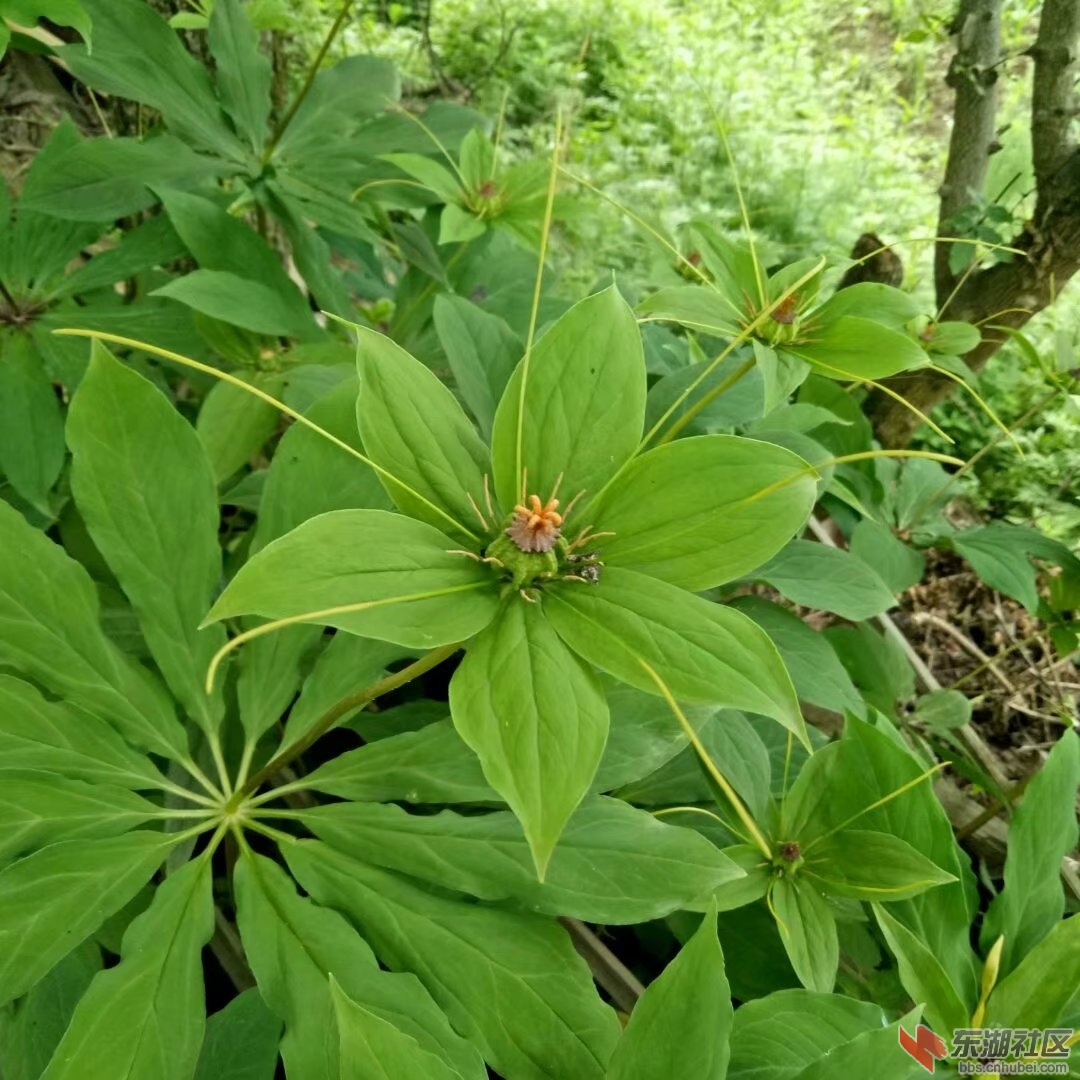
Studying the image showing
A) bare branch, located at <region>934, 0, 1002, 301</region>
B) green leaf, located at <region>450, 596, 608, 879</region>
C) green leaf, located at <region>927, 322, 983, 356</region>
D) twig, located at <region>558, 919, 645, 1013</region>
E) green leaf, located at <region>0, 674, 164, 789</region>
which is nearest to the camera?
green leaf, located at <region>450, 596, 608, 879</region>

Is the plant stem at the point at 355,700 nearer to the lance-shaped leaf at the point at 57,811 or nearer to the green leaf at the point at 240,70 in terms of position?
the lance-shaped leaf at the point at 57,811

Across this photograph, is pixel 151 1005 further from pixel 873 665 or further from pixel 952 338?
pixel 952 338

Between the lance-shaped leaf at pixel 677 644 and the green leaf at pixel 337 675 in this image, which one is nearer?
the lance-shaped leaf at pixel 677 644

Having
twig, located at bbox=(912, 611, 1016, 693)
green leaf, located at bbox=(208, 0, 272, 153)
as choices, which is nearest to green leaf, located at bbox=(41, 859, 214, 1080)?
green leaf, located at bbox=(208, 0, 272, 153)

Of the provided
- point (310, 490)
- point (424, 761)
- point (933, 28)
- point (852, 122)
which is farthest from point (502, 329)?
point (852, 122)

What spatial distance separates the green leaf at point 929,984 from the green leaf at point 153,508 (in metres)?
0.68

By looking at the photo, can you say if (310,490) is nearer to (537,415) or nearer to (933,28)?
(537,415)

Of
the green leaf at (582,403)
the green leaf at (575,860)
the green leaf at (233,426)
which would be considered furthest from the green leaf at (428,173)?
the green leaf at (575,860)

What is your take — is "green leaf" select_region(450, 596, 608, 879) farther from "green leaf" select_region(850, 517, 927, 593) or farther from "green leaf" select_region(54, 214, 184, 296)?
"green leaf" select_region(54, 214, 184, 296)

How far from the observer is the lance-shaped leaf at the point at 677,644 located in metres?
0.51

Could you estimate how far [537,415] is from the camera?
604mm

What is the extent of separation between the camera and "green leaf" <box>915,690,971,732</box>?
4.03 feet

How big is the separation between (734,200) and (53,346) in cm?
221

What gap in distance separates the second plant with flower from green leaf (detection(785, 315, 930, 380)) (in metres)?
0.26
